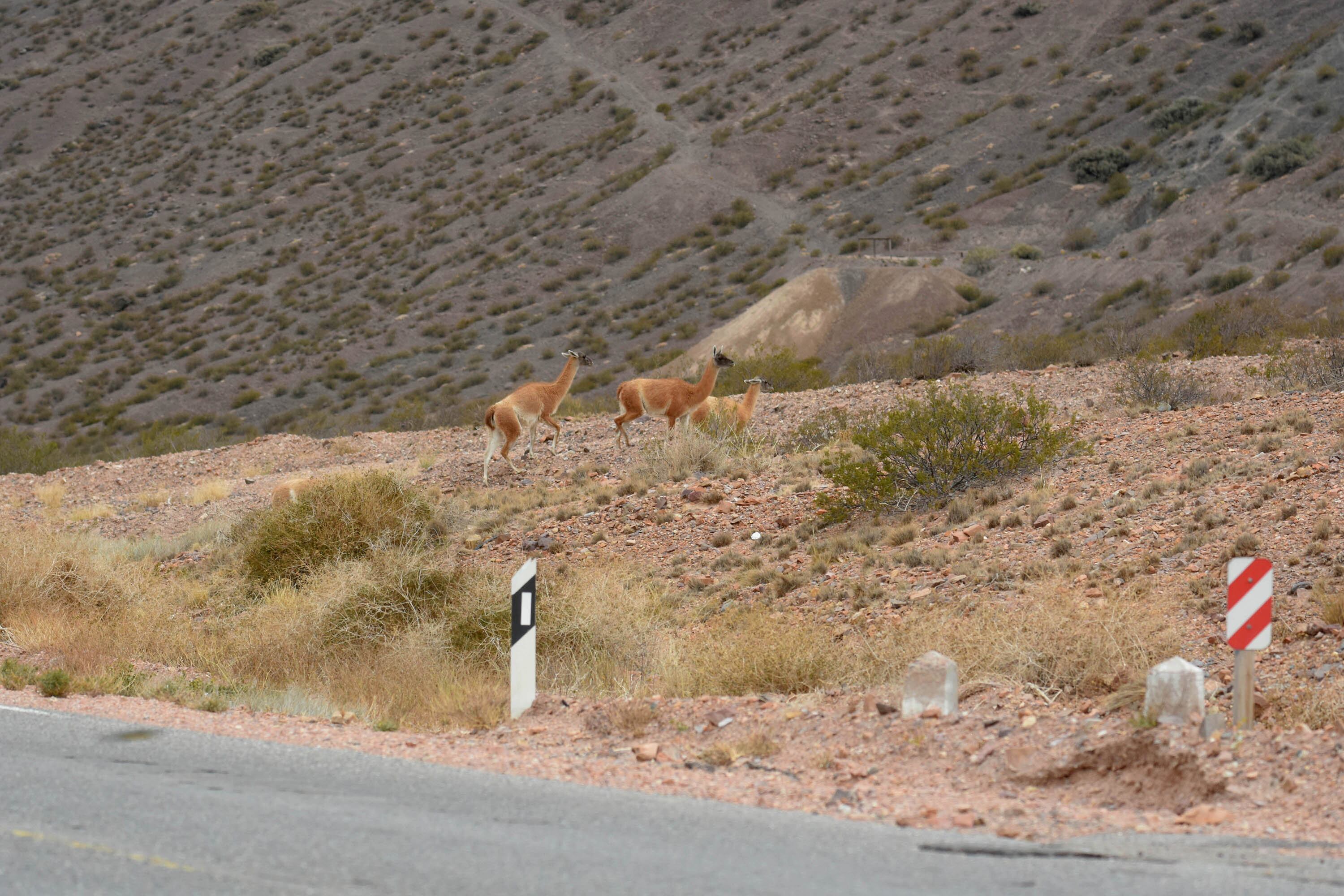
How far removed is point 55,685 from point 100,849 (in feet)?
17.4

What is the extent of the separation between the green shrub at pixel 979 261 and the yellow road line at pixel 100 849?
4183 centimetres

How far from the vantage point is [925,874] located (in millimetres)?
5203

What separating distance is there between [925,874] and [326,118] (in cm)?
7025

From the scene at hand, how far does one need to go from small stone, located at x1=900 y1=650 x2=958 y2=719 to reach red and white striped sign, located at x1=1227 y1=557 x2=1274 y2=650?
5.65ft

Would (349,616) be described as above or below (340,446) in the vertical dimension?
above

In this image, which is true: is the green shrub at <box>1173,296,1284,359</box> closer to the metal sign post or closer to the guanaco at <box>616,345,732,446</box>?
the guanaco at <box>616,345,732,446</box>

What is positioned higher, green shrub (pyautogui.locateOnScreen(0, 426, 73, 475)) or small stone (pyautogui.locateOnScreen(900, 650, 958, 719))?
small stone (pyautogui.locateOnScreen(900, 650, 958, 719))

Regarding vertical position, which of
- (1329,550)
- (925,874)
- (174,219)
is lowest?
(174,219)

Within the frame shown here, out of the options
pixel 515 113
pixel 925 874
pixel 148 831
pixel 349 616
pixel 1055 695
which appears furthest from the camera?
pixel 515 113

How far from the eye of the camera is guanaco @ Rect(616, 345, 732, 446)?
20562mm

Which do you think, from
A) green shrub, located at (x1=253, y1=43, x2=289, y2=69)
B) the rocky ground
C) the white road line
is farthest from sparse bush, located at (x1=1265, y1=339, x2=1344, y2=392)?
green shrub, located at (x1=253, y1=43, x2=289, y2=69)

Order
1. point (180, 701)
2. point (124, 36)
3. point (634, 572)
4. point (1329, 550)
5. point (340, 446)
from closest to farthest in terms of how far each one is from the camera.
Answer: point (180, 701) < point (1329, 550) < point (634, 572) < point (340, 446) < point (124, 36)

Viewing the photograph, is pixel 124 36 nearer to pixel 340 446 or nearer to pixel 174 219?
pixel 174 219

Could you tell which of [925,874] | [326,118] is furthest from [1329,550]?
[326,118]
